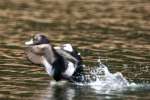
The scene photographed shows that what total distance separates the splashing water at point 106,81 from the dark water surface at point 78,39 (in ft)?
1.00

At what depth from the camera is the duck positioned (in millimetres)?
18625

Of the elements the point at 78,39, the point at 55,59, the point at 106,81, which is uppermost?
the point at 55,59

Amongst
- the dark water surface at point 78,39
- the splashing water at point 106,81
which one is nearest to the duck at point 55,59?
the dark water surface at point 78,39

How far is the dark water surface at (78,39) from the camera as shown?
1816 cm

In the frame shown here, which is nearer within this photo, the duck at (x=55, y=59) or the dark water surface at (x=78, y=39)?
the dark water surface at (x=78, y=39)

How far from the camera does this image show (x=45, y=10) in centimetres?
4138

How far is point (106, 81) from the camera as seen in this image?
768 inches

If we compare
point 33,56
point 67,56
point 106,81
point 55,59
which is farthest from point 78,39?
point 55,59

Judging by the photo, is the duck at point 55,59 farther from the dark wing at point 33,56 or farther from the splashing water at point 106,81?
the splashing water at point 106,81

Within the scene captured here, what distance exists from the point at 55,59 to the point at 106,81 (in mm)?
1635

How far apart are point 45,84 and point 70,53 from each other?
1.00 meters

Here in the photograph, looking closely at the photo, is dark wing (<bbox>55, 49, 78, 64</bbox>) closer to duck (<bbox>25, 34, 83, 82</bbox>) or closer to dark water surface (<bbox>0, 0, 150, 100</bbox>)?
duck (<bbox>25, 34, 83, 82</bbox>)

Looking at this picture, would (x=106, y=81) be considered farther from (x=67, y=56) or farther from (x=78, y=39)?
(x=78, y=39)

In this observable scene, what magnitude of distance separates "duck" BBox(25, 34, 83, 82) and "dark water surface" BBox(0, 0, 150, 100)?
0.32 meters
